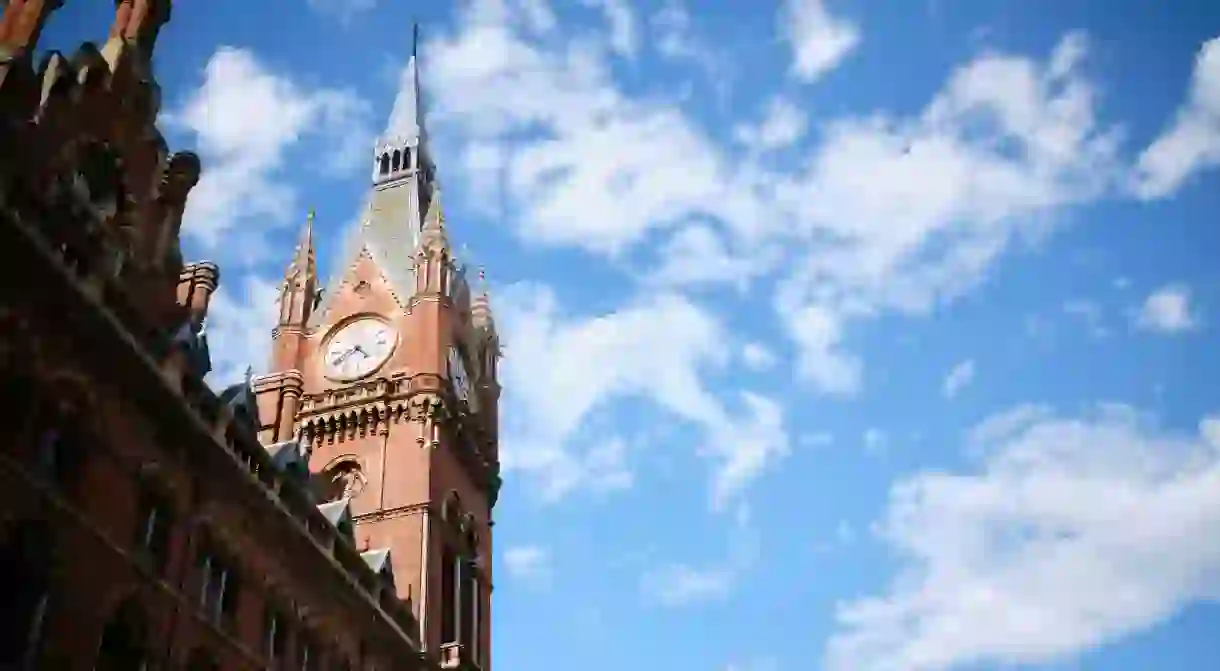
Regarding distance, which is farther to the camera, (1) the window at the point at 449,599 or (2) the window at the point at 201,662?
(1) the window at the point at 449,599

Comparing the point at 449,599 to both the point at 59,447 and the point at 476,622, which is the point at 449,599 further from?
the point at 59,447

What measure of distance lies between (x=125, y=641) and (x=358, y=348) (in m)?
28.5

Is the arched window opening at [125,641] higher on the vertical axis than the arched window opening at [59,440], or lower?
lower

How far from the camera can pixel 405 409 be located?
48.8m

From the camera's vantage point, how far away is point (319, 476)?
4738 centimetres

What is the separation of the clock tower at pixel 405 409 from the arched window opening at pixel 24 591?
61.0 ft

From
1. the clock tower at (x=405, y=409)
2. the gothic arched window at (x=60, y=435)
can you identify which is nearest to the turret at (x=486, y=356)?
the clock tower at (x=405, y=409)

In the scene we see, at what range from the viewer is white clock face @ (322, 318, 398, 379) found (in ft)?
169

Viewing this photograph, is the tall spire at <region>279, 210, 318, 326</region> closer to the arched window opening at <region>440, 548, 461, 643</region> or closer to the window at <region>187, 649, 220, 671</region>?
the arched window opening at <region>440, 548, 461, 643</region>

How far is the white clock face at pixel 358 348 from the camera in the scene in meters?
51.4

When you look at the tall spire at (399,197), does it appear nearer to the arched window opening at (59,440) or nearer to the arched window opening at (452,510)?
the arched window opening at (452,510)

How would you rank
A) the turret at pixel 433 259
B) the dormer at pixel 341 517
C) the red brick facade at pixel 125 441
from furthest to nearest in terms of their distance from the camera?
the turret at pixel 433 259 < the dormer at pixel 341 517 < the red brick facade at pixel 125 441

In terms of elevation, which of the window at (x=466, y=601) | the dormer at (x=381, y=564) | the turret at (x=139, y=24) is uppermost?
the turret at (x=139, y=24)

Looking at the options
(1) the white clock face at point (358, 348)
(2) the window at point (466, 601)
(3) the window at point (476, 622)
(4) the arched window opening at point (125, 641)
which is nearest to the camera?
(4) the arched window opening at point (125, 641)
